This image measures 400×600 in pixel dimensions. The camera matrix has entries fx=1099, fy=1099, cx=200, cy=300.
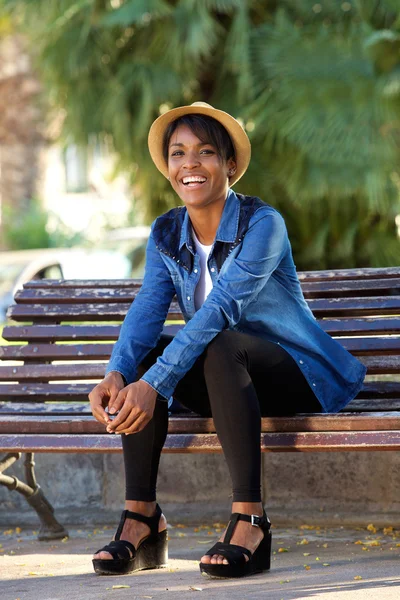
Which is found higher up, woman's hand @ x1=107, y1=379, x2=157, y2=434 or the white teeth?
the white teeth

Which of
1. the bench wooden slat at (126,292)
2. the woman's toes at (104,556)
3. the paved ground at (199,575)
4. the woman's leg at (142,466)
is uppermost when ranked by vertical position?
the bench wooden slat at (126,292)

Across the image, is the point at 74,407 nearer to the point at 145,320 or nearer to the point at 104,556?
the point at 145,320

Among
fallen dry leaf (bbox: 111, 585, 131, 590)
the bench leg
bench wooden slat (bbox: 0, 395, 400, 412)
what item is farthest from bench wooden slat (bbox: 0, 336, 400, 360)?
fallen dry leaf (bbox: 111, 585, 131, 590)

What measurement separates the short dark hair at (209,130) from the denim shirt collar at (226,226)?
0.16m

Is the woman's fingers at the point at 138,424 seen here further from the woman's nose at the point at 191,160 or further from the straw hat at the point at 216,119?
the straw hat at the point at 216,119

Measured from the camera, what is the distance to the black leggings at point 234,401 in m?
3.26

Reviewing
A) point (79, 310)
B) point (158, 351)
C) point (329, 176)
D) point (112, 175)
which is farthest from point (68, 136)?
point (158, 351)

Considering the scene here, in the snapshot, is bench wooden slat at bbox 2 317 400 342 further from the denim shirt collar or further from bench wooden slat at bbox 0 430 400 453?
bench wooden slat at bbox 0 430 400 453

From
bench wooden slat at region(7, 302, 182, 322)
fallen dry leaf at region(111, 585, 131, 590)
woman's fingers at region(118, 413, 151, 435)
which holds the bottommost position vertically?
fallen dry leaf at region(111, 585, 131, 590)

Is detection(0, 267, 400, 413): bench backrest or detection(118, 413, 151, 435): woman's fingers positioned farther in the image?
detection(0, 267, 400, 413): bench backrest

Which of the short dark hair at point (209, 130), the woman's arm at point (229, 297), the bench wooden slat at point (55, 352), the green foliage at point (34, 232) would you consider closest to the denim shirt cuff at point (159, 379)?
the woman's arm at point (229, 297)

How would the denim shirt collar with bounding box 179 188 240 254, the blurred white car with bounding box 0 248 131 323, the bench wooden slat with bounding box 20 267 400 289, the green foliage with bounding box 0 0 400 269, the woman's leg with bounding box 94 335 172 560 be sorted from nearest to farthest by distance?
1. the woman's leg with bounding box 94 335 172 560
2. the denim shirt collar with bounding box 179 188 240 254
3. the bench wooden slat with bounding box 20 267 400 289
4. the green foliage with bounding box 0 0 400 269
5. the blurred white car with bounding box 0 248 131 323

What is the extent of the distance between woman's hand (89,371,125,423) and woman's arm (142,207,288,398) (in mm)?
136

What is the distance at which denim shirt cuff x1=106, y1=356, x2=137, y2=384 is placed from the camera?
352 cm
